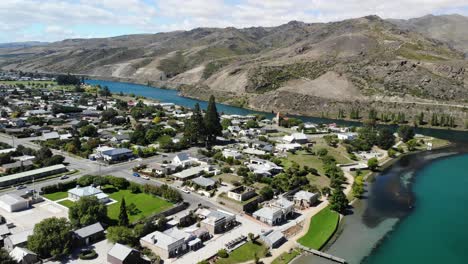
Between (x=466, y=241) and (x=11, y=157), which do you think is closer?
(x=466, y=241)

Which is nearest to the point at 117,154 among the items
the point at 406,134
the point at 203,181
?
the point at 203,181

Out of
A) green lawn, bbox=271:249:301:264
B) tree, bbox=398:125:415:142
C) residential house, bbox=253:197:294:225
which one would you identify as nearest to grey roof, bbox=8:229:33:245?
green lawn, bbox=271:249:301:264

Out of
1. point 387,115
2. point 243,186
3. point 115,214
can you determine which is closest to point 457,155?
point 387,115

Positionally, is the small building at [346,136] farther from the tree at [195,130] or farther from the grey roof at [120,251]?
the grey roof at [120,251]

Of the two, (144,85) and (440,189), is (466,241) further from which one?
(144,85)

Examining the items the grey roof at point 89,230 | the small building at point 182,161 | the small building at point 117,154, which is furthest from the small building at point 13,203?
the small building at point 182,161

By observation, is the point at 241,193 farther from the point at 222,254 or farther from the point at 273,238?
the point at 222,254

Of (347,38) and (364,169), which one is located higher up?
(347,38)

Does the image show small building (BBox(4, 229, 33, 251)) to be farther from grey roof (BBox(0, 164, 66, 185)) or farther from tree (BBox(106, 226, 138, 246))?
grey roof (BBox(0, 164, 66, 185))
